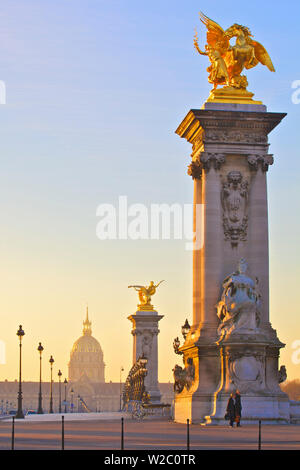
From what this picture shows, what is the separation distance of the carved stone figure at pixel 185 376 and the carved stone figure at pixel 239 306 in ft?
8.44

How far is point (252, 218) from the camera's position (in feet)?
144

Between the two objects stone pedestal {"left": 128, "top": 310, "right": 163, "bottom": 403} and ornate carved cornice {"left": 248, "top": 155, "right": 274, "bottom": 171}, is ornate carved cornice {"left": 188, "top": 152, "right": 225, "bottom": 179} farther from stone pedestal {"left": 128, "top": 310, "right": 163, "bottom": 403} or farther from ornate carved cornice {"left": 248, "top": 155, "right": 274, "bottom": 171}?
stone pedestal {"left": 128, "top": 310, "right": 163, "bottom": 403}

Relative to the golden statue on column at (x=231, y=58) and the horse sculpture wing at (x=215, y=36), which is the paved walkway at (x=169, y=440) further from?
A: the horse sculpture wing at (x=215, y=36)

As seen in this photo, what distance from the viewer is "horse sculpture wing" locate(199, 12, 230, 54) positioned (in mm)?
45812

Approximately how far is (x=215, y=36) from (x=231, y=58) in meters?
1.32

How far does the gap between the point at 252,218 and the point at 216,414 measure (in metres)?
8.69

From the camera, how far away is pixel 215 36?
45969 mm

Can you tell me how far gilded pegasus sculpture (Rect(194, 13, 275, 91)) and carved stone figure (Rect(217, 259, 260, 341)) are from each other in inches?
356

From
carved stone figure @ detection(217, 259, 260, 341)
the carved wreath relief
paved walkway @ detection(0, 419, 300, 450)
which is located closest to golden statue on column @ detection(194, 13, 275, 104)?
the carved wreath relief

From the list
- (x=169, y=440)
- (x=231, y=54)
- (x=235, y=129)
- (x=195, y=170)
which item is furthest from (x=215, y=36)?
(x=169, y=440)

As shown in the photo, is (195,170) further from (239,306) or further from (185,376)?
(185,376)

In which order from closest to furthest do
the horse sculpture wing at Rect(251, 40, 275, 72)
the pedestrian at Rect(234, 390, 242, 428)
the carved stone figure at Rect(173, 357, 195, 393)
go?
the pedestrian at Rect(234, 390, 242, 428), the carved stone figure at Rect(173, 357, 195, 393), the horse sculpture wing at Rect(251, 40, 275, 72)

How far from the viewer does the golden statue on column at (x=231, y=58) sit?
45062mm
